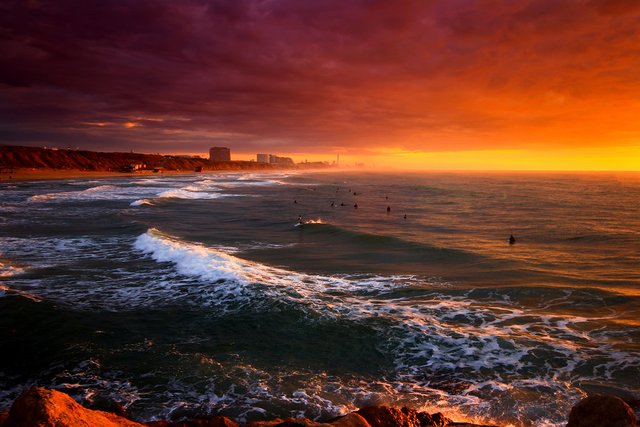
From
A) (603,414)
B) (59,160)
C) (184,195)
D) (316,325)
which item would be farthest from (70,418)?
(59,160)

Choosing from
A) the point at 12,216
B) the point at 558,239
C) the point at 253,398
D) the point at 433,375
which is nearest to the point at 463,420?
the point at 433,375

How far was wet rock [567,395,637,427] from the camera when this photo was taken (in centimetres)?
518

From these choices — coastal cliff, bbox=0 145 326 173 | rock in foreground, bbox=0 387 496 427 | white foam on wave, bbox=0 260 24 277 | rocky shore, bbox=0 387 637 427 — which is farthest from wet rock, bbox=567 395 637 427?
coastal cliff, bbox=0 145 326 173

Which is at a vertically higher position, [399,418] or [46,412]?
[46,412]

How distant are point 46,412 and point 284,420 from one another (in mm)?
2896

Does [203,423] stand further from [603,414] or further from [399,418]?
[603,414]

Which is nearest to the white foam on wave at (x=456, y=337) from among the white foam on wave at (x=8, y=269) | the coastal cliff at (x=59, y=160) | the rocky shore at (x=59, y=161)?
the white foam on wave at (x=8, y=269)

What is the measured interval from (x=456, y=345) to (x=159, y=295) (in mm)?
9957

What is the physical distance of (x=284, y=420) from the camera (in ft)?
18.4

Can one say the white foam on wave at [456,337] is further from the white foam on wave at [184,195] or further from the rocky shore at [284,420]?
the white foam on wave at [184,195]

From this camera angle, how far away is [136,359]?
30.8ft

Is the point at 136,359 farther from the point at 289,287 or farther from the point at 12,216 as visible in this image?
the point at 12,216

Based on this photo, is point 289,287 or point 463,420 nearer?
point 463,420

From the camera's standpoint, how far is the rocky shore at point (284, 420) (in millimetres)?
4492
